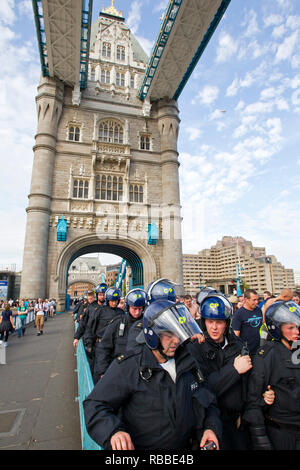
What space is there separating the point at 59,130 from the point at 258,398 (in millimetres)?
22926

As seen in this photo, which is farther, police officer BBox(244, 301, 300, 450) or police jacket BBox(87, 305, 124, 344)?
police jacket BBox(87, 305, 124, 344)

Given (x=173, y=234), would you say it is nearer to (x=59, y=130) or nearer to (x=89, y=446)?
(x=59, y=130)

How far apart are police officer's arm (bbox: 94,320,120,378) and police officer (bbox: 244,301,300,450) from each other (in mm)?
2174

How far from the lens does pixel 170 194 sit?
2181 cm

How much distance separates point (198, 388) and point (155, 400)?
0.34m

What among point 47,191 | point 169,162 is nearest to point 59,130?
point 47,191

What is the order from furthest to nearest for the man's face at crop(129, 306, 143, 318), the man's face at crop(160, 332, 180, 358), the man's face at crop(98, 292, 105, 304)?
the man's face at crop(98, 292, 105, 304)
the man's face at crop(129, 306, 143, 318)
the man's face at crop(160, 332, 180, 358)

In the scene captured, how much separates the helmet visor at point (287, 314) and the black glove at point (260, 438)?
89 centimetres

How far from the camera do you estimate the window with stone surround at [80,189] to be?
68.3 ft

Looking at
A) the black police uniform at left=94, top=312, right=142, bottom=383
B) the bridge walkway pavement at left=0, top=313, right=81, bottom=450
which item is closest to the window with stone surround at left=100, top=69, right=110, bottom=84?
the bridge walkway pavement at left=0, top=313, right=81, bottom=450

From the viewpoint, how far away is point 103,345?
3879 mm

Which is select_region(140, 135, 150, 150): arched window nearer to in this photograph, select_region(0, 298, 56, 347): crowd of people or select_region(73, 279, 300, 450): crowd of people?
select_region(0, 298, 56, 347): crowd of people

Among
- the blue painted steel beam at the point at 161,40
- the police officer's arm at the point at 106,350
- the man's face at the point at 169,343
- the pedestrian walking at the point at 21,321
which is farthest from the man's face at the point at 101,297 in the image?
the blue painted steel beam at the point at 161,40

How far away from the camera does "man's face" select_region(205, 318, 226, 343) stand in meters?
2.55
